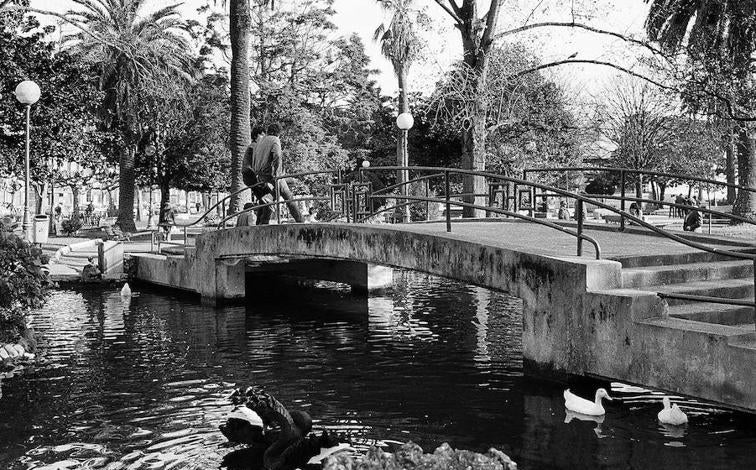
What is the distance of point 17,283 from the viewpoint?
40.4 feet

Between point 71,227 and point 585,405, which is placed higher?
point 71,227

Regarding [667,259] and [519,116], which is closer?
[667,259]

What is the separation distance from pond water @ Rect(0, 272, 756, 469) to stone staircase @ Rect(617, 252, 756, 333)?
109 centimetres

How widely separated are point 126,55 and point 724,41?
2282cm

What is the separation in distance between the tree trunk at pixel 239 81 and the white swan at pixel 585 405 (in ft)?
53.8

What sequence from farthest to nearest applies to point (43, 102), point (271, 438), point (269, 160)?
1. point (43, 102)
2. point (269, 160)
3. point (271, 438)

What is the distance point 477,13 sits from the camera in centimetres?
2475

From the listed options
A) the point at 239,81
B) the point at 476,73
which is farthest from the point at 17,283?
the point at 476,73

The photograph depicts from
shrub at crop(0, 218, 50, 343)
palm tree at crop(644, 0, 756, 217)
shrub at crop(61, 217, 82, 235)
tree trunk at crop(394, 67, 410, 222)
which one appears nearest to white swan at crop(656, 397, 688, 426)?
shrub at crop(0, 218, 50, 343)

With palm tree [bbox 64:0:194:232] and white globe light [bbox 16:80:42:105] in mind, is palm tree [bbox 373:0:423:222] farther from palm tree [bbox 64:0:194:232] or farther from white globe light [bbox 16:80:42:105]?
white globe light [bbox 16:80:42:105]

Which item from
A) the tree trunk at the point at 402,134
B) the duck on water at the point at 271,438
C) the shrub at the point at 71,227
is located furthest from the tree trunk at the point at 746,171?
the shrub at the point at 71,227

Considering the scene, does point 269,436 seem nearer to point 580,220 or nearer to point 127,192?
point 580,220

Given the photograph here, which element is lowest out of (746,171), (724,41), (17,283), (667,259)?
(17,283)

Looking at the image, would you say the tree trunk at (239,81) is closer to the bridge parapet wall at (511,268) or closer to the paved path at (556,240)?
the bridge parapet wall at (511,268)
